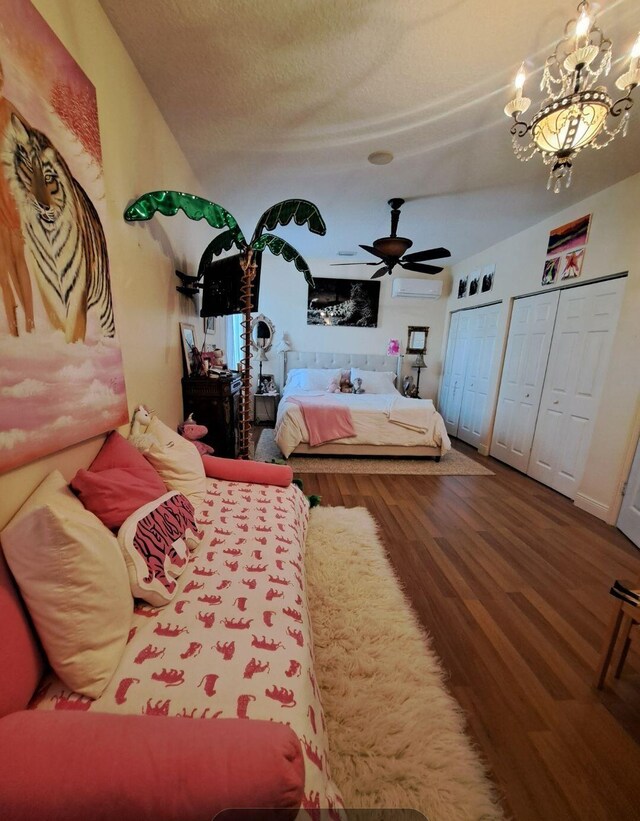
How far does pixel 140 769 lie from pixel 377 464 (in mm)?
3257

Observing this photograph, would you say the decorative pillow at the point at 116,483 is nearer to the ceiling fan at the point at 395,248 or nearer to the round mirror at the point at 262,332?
the ceiling fan at the point at 395,248

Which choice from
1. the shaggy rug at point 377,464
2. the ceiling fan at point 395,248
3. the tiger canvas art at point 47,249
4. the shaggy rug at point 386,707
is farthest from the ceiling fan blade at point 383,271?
the shaggy rug at point 386,707

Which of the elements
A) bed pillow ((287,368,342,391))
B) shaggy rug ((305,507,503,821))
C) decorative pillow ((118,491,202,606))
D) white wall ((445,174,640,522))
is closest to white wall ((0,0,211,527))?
decorative pillow ((118,491,202,606))

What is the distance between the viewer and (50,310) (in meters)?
1.07

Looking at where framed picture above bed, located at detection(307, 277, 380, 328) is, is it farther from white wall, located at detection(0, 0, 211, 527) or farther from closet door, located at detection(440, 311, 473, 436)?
white wall, located at detection(0, 0, 211, 527)

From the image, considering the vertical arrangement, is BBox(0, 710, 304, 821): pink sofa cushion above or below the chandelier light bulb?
below

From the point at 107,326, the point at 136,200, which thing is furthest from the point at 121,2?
the point at 107,326

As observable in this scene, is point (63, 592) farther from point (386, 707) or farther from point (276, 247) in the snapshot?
point (276, 247)

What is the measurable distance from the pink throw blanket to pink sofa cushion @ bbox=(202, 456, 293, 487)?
1.60 metres

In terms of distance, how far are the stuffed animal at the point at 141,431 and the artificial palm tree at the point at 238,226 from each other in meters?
1.00

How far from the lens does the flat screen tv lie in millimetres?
2539

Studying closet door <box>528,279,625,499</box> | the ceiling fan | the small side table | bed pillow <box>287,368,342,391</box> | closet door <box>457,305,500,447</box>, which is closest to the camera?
closet door <box>528,279,625,499</box>

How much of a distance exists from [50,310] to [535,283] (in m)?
4.21

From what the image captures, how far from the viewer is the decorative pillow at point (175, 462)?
62.7 inches
